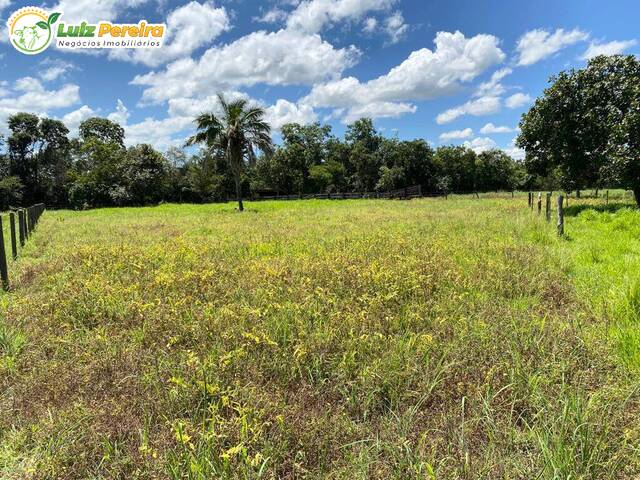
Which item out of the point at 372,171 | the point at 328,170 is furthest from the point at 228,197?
the point at 372,171

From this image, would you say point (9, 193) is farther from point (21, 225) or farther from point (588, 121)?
point (588, 121)

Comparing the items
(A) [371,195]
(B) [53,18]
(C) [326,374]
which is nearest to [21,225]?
(B) [53,18]

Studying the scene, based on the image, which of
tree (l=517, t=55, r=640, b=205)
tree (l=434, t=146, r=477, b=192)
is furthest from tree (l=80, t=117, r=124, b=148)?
tree (l=517, t=55, r=640, b=205)

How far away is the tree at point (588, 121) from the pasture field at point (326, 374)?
1340cm

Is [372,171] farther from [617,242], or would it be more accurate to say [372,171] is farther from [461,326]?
[461,326]

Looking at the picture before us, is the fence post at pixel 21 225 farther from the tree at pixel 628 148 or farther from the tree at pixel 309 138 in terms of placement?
the tree at pixel 309 138

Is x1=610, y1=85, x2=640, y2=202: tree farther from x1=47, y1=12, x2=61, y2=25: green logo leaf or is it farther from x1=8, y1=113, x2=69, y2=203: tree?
x1=8, y1=113, x2=69, y2=203: tree

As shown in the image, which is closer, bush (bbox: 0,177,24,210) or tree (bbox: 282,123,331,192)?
bush (bbox: 0,177,24,210)

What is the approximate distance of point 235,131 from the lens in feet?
91.7

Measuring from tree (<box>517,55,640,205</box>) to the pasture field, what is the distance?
1340 centimetres

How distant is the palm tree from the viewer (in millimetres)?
27641

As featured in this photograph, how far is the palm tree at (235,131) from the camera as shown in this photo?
2764cm

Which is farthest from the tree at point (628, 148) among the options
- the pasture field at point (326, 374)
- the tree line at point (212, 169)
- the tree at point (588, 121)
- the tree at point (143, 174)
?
the tree at point (143, 174)

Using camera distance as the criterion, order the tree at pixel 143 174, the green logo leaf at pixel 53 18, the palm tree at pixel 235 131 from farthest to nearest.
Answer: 1. the tree at pixel 143 174
2. the palm tree at pixel 235 131
3. the green logo leaf at pixel 53 18
